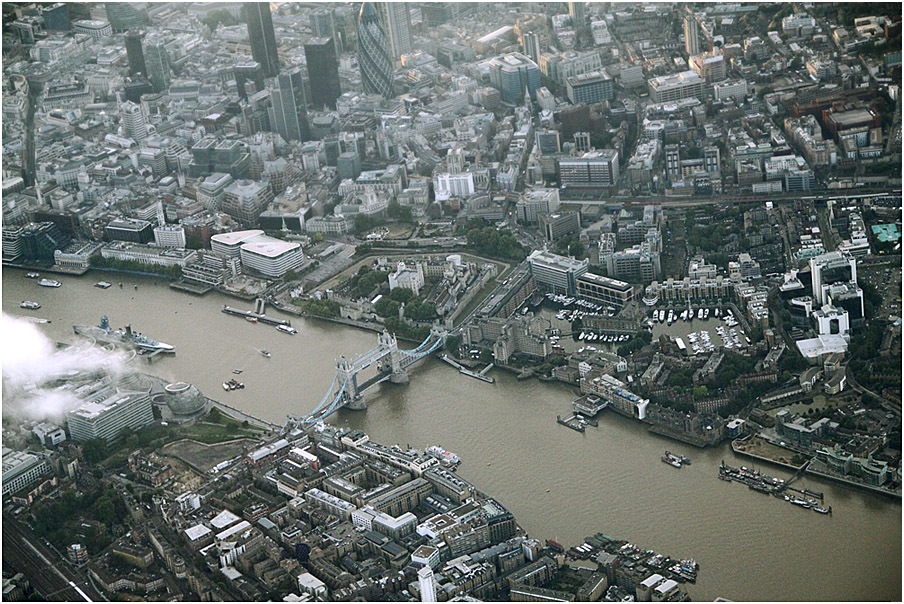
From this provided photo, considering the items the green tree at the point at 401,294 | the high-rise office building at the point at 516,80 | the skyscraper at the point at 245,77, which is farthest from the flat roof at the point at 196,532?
the skyscraper at the point at 245,77

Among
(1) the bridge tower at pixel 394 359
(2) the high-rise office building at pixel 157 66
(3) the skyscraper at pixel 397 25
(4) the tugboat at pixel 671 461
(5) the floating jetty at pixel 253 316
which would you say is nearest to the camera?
(4) the tugboat at pixel 671 461

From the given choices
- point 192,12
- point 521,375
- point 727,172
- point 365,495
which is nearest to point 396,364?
point 521,375

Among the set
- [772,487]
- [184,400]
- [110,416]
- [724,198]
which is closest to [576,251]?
[724,198]

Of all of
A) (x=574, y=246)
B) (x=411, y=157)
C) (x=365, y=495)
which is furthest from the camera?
(x=411, y=157)

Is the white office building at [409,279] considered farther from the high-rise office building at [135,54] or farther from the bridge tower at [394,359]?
the high-rise office building at [135,54]

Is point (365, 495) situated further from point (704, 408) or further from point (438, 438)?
point (704, 408)

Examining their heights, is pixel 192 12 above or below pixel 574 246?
above
